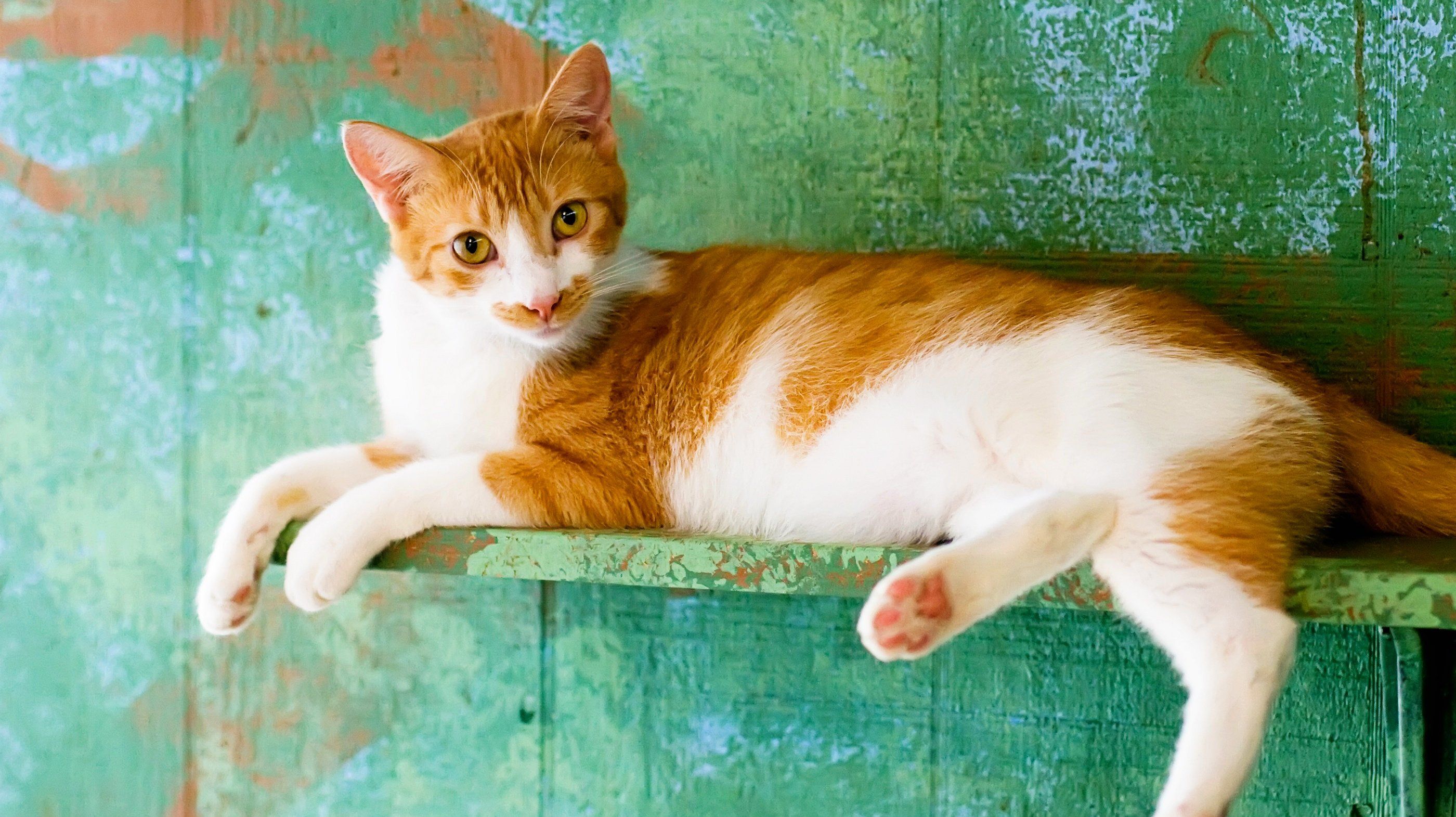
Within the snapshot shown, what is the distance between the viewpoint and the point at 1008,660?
1.38 metres

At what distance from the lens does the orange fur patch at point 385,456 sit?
1299mm

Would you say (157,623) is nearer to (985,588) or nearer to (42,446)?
(42,446)

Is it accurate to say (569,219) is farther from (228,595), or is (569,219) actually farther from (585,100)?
(228,595)

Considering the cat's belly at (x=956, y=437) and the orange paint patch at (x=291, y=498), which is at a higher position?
the cat's belly at (x=956, y=437)

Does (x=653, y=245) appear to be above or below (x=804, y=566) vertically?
above

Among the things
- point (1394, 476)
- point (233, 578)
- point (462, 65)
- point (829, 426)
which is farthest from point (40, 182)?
point (1394, 476)

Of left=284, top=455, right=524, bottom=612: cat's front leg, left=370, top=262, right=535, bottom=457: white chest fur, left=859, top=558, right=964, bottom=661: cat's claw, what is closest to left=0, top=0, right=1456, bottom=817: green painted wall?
left=370, top=262, right=535, bottom=457: white chest fur

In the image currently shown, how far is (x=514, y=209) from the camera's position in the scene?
1.17 metres

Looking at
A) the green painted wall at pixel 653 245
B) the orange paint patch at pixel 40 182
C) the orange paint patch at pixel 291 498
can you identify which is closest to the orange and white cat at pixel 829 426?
the orange paint patch at pixel 291 498

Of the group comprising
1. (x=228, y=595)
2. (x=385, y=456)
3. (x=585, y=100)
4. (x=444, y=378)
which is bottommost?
(x=228, y=595)

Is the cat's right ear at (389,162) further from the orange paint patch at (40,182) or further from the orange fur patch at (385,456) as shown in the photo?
the orange paint patch at (40,182)

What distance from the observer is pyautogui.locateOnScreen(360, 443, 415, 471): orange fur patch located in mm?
1299

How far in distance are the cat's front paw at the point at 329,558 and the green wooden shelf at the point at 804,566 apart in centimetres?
4

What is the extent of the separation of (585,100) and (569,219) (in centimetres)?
14
